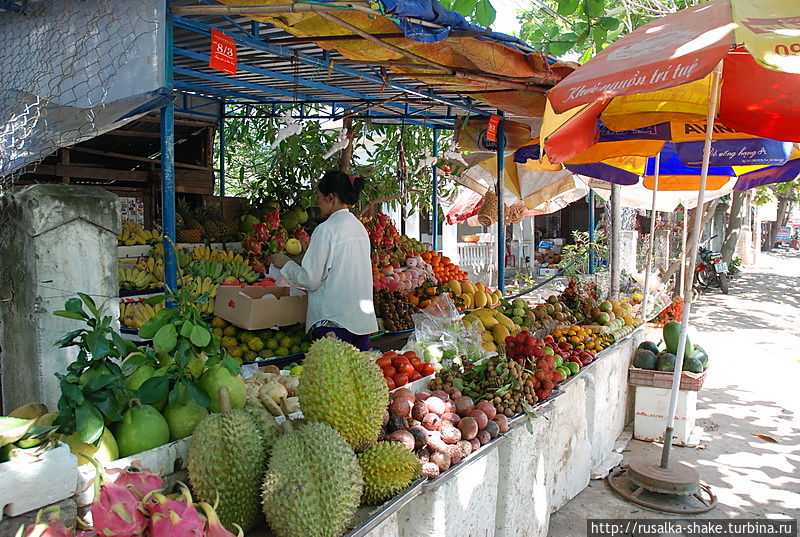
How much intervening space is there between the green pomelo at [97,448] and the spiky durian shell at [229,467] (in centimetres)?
23

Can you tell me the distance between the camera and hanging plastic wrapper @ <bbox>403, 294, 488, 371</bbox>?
403cm

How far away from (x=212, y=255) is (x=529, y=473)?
4.00 metres

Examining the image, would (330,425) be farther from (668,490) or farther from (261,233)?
(261,233)

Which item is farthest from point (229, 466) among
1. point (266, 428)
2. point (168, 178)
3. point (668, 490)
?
point (668, 490)

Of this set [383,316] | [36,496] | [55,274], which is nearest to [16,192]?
[55,274]

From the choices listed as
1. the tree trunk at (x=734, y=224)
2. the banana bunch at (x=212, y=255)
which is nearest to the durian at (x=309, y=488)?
the banana bunch at (x=212, y=255)

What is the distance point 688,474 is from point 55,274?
4167mm

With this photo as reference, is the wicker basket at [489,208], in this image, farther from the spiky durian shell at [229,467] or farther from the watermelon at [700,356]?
the spiky durian shell at [229,467]

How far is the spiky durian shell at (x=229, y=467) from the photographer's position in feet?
5.96

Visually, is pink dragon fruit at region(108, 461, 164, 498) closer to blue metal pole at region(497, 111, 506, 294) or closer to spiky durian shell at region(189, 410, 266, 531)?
spiky durian shell at region(189, 410, 266, 531)

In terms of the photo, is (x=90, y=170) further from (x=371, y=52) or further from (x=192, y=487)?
(x=192, y=487)

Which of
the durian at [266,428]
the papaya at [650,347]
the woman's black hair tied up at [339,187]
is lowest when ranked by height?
the papaya at [650,347]

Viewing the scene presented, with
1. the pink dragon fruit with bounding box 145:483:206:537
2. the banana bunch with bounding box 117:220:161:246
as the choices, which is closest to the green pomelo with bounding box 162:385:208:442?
the pink dragon fruit with bounding box 145:483:206:537

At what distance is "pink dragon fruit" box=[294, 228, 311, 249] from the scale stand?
390 centimetres
